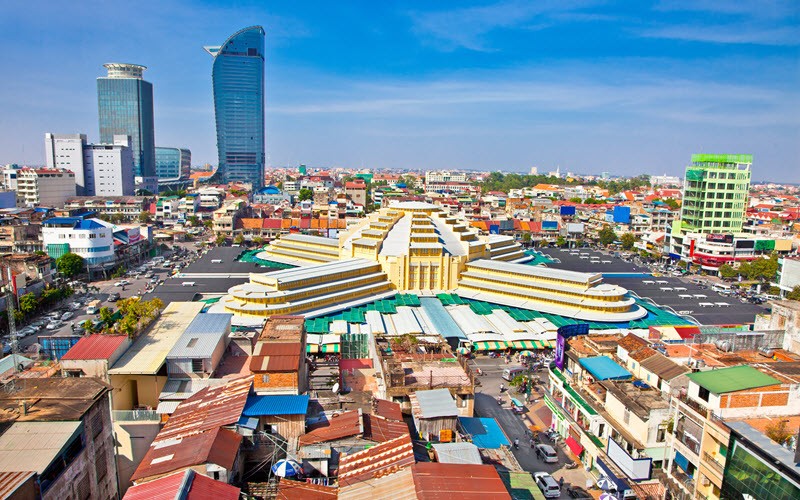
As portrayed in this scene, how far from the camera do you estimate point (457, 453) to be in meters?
14.7

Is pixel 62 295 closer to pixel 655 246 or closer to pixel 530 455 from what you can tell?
pixel 530 455

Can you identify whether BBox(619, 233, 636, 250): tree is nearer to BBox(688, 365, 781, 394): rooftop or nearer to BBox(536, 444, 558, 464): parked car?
BBox(536, 444, 558, 464): parked car

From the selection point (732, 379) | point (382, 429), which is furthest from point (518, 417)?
point (382, 429)

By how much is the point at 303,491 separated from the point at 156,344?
11.1 meters

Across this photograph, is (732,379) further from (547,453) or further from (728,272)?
(728,272)

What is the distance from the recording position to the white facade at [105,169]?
11419cm

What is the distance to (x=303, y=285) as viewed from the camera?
39.6m

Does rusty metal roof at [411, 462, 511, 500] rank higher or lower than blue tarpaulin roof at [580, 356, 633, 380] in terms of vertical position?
higher

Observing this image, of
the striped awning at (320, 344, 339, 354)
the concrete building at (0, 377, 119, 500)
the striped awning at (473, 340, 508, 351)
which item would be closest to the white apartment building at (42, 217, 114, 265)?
the striped awning at (320, 344, 339, 354)

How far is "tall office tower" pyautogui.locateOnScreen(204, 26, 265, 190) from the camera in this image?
487 ft

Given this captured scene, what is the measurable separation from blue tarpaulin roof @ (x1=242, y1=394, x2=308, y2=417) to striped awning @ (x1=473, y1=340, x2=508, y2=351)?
63.6 ft

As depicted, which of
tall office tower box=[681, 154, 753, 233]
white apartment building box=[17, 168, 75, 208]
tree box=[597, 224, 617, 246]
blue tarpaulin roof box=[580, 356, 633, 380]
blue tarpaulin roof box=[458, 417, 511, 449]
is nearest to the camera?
blue tarpaulin roof box=[458, 417, 511, 449]

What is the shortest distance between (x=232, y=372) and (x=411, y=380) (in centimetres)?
677

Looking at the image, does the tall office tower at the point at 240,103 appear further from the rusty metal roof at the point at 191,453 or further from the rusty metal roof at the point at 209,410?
the rusty metal roof at the point at 191,453
